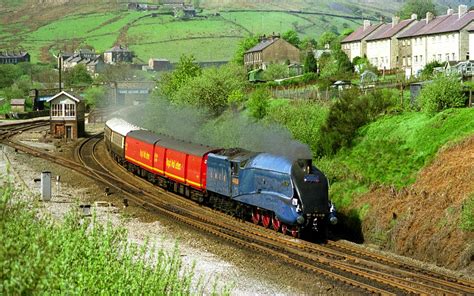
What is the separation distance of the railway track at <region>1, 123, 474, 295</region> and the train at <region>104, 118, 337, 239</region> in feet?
2.13

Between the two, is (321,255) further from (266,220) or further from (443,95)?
(443,95)

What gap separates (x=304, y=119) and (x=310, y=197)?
702 inches

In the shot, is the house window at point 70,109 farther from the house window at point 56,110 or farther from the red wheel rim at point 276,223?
the red wheel rim at point 276,223

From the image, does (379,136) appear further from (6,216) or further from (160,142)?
(6,216)

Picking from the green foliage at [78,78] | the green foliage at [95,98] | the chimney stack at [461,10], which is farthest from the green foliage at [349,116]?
the green foliage at [78,78]

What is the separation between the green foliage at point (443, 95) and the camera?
37750 mm

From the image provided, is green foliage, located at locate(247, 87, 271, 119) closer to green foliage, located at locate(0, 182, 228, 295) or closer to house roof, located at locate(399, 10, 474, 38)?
house roof, located at locate(399, 10, 474, 38)

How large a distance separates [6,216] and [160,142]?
34.2m

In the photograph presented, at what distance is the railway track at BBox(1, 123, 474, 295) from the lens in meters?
21.1

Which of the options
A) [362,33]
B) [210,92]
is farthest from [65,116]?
[362,33]

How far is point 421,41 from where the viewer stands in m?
87.4

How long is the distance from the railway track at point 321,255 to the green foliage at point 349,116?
856cm

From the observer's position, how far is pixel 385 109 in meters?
42.8

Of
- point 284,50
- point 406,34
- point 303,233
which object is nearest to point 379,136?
point 303,233
